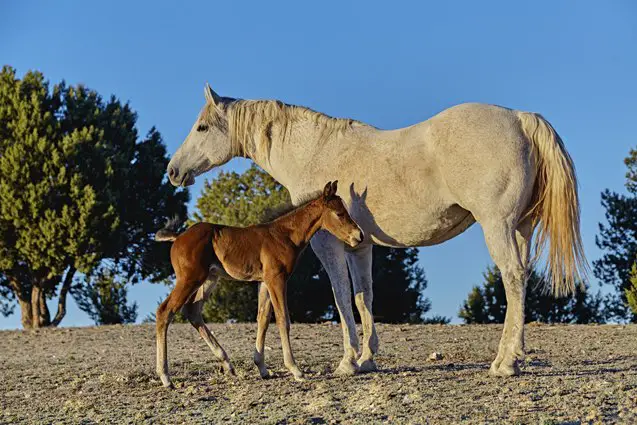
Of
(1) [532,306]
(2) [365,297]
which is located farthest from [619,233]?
(2) [365,297]

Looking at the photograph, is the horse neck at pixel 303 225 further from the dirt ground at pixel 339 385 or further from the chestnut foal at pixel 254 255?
the dirt ground at pixel 339 385

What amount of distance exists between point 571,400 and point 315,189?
3300mm

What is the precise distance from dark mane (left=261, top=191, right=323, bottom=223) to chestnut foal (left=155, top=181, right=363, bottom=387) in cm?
12

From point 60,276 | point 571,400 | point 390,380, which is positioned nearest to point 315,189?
point 390,380

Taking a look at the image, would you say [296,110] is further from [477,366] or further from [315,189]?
[477,366]

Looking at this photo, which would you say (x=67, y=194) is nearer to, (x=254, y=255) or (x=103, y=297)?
(x=103, y=297)

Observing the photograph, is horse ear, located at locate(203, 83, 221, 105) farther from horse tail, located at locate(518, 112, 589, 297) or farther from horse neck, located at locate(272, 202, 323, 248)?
horse tail, located at locate(518, 112, 589, 297)

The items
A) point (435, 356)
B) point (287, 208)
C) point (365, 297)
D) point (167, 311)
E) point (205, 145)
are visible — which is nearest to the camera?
point (167, 311)

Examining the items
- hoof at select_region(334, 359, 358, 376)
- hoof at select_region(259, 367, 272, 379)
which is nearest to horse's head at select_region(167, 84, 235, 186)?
hoof at select_region(259, 367, 272, 379)

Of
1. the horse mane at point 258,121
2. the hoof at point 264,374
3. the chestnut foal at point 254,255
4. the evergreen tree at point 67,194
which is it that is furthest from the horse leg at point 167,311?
the evergreen tree at point 67,194

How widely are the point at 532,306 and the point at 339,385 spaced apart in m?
19.8

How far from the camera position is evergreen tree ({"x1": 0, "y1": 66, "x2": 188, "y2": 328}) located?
71.4 feet

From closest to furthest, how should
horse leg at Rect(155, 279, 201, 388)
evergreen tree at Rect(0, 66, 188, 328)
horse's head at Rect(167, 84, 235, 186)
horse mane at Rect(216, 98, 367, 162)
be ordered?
1. horse leg at Rect(155, 279, 201, 388)
2. horse mane at Rect(216, 98, 367, 162)
3. horse's head at Rect(167, 84, 235, 186)
4. evergreen tree at Rect(0, 66, 188, 328)

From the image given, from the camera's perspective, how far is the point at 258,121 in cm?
872
